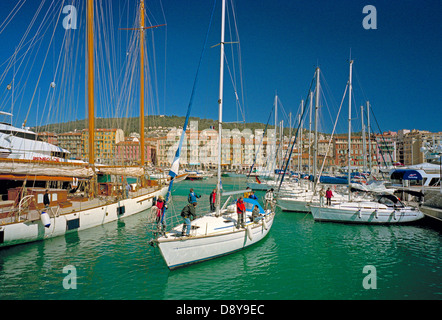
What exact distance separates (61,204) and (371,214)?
22.5m

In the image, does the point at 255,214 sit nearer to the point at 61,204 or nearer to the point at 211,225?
the point at 211,225

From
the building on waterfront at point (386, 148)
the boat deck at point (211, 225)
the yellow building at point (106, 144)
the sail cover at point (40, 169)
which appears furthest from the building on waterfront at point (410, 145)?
the sail cover at point (40, 169)

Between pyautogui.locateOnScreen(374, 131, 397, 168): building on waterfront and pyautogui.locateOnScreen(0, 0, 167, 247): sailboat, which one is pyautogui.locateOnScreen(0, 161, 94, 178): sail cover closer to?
pyautogui.locateOnScreen(0, 0, 167, 247): sailboat

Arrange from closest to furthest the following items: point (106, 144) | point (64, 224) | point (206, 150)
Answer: point (64, 224), point (206, 150), point (106, 144)

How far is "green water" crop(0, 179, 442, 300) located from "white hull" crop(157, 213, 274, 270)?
1.44 feet

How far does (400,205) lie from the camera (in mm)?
21625

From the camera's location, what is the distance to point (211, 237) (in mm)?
11664

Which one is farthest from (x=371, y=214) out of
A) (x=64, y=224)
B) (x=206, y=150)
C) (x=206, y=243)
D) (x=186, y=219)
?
(x=206, y=150)

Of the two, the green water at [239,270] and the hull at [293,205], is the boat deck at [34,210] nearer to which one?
the green water at [239,270]

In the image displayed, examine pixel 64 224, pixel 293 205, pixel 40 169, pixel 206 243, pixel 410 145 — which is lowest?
pixel 293 205

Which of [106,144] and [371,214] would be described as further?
[106,144]
